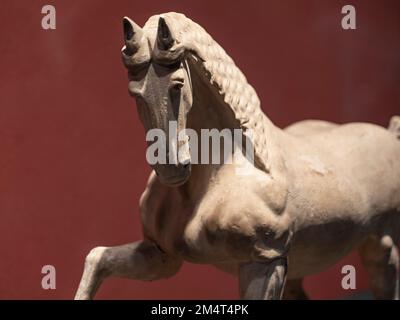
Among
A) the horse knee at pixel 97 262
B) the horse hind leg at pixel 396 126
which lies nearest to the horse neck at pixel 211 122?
the horse knee at pixel 97 262

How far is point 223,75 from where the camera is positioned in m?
2.04

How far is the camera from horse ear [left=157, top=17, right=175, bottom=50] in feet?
5.98

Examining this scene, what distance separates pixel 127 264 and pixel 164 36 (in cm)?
74

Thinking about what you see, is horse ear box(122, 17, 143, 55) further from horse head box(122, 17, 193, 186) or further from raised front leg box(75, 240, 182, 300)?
raised front leg box(75, 240, 182, 300)

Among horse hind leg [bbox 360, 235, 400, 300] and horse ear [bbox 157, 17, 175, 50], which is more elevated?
horse ear [bbox 157, 17, 175, 50]

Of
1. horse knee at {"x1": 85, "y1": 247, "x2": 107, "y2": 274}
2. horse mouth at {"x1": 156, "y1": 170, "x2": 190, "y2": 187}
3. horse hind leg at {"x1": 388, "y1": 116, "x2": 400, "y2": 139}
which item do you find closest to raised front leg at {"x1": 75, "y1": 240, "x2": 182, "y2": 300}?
horse knee at {"x1": 85, "y1": 247, "x2": 107, "y2": 274}

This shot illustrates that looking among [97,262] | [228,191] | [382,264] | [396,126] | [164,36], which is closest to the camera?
[164,36]

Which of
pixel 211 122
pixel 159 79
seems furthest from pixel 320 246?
pixel 159 79

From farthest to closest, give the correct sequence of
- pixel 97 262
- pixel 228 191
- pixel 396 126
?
pixel 396 126 < pixel 97 262 < pixel 228 191

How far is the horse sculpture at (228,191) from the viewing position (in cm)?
186

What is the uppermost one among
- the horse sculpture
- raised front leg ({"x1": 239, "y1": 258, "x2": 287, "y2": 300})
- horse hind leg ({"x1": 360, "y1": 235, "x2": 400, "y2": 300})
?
the horse sculpture

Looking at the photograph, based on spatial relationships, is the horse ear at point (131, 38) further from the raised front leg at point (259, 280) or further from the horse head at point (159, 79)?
the raised front leg at point (259, 280)

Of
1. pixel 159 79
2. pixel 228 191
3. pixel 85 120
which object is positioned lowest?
pixel 228 191

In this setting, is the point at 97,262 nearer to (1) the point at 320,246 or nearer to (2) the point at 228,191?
(2) the point at 228,191
